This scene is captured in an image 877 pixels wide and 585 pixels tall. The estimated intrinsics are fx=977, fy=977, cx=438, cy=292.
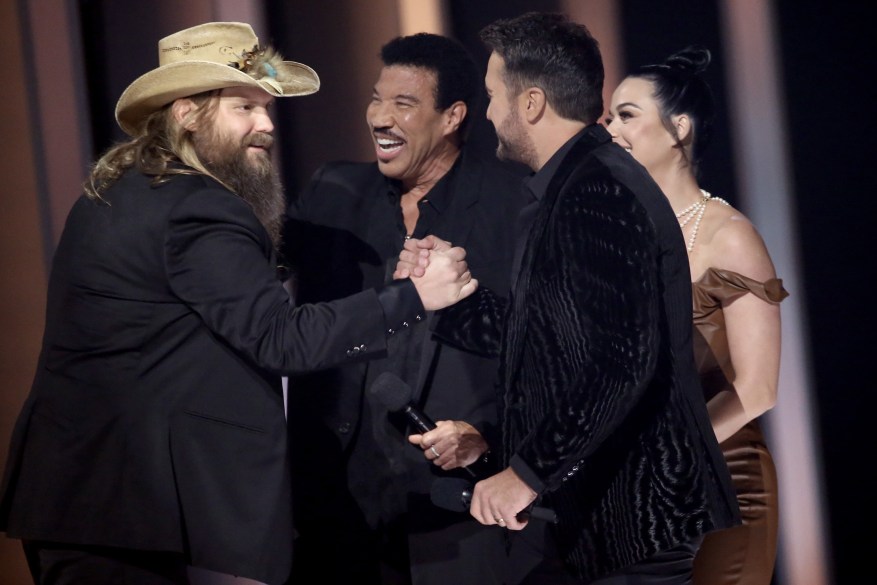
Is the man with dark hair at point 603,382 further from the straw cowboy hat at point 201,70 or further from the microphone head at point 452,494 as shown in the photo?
the straw cowboy hat at point 201,70

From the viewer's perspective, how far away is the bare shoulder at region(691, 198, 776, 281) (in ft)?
8.20

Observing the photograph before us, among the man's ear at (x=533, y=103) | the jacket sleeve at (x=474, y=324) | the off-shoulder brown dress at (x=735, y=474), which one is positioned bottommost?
the off-shoulder brown dress at (x=735, y=474)

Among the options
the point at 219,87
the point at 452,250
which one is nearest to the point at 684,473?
the point at 452,250

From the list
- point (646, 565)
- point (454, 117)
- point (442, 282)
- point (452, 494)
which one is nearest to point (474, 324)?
point (442, 282)

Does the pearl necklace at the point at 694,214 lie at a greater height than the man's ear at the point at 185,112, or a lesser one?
lesser

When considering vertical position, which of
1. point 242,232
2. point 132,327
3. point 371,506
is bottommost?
point 371,506

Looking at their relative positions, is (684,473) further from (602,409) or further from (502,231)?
(502,231)

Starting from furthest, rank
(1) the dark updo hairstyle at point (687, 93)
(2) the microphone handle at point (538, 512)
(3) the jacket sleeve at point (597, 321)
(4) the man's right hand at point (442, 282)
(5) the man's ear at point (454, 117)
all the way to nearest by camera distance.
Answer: (5) the man's ear at point (454, 117) < (1) the dark updo hairstyle at point (687, 93) < (4) the man's right hand at point (442, 282) < (2) the microphone handle at point (538, 512) < (3) the jacket sleeve at point (597, 321)

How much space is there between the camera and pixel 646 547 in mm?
1840

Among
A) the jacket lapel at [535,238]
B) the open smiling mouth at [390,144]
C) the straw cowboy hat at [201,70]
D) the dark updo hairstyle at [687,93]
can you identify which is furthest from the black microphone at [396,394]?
the dark updo hairstyle at [687,93]

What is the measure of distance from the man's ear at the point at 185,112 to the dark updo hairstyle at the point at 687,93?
1.30 m

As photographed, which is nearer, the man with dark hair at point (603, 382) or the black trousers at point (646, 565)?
the man with dark hair at point (603, 382)

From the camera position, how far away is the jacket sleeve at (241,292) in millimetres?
1885

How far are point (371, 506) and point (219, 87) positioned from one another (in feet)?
3.91
